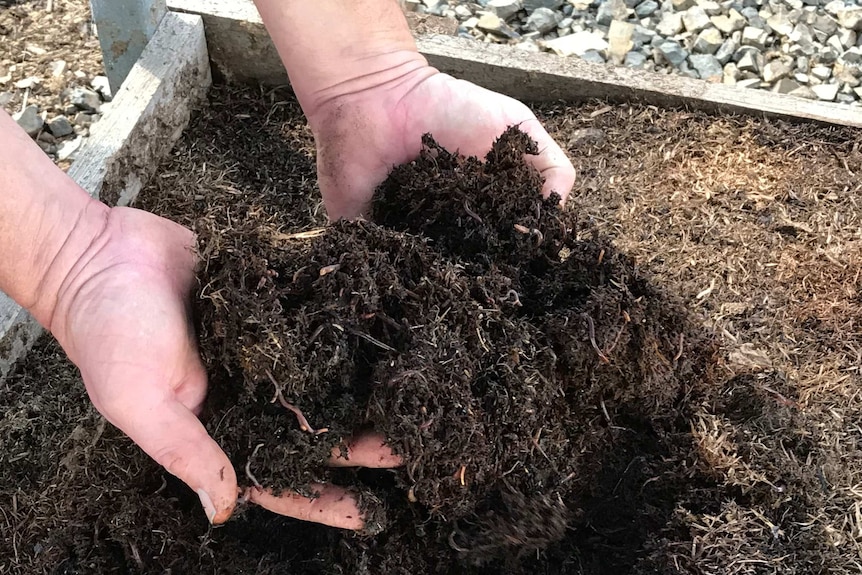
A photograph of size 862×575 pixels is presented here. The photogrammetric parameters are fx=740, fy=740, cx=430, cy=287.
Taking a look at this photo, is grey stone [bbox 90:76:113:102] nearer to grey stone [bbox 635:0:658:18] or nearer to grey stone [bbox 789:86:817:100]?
grey stone [bbox 635:0:658:18]

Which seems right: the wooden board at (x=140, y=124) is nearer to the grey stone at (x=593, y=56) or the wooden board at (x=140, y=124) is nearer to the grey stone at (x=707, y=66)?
the grey stone at (x=593, y=56)

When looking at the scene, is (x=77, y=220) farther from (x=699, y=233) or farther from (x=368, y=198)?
(x=699, y=233)

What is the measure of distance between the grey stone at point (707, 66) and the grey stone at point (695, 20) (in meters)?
0.20

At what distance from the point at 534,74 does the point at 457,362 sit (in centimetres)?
158

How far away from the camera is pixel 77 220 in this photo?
151 centimetres

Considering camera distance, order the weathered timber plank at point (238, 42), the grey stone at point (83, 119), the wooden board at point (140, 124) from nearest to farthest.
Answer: the wooden board at point (140, 124) < the weathered timber plank at point (238, 42) < the grey stone at point (83, 119)

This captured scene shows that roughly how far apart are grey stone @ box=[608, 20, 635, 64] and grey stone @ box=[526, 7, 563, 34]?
264mm

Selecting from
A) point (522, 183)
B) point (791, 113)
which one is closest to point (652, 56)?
point (791, 113)

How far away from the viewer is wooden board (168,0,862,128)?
2.60 metres

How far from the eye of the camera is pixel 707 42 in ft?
10.9

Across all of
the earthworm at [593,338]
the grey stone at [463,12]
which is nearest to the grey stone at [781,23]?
the grey stone at [463,12]

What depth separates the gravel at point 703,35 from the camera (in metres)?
3.25

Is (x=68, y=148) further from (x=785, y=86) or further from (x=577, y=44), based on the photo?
(x=785, y=86)

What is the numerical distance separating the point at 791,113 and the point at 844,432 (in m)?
1.21
